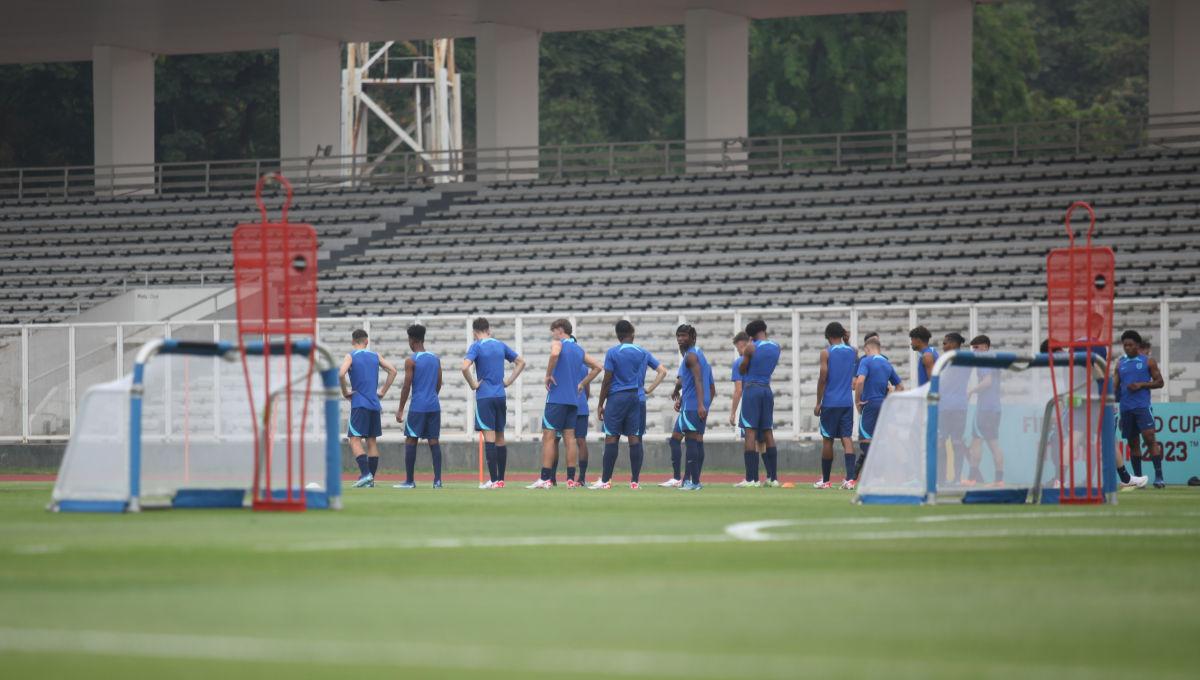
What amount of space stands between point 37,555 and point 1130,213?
26.1 metres

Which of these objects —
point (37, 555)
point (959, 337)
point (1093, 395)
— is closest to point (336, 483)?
point (37, 555)

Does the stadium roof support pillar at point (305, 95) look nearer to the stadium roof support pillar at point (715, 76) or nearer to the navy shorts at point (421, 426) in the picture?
the stadium roof support pillar at point (715, 76)

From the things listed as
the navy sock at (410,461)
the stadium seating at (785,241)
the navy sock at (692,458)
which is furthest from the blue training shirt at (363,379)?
the stadium seating at (785,241)

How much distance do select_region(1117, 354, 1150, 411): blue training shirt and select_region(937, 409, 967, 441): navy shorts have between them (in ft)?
25.7

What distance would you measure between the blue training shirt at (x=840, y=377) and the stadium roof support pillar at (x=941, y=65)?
54.2 feet

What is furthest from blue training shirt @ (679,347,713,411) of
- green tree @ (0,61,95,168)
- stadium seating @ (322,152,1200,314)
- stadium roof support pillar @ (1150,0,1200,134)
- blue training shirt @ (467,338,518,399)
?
green tree @ (0,61,95,168)

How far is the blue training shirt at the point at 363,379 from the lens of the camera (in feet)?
78.8

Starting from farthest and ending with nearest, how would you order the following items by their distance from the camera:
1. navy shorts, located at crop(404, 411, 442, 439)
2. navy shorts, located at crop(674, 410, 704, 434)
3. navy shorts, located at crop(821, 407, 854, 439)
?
navy shorts, located at crop(404, 411, 442, 439), navy shorts, located at crop(821, 407, 854, 439), navy shorts, located at crop(674, 410, 704, 434)

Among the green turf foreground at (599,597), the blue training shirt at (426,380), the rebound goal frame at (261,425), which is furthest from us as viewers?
the blue training shirt at (426,380)

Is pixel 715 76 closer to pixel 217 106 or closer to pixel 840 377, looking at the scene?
pixel 840 377

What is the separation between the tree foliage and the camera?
5900 cm

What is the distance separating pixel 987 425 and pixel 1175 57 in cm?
2290

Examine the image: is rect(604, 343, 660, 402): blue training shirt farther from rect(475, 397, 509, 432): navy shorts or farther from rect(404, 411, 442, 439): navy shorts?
rect(404, 411, 442, 439): navy shorts

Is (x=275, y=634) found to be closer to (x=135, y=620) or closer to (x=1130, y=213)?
(x=135, y=620)
